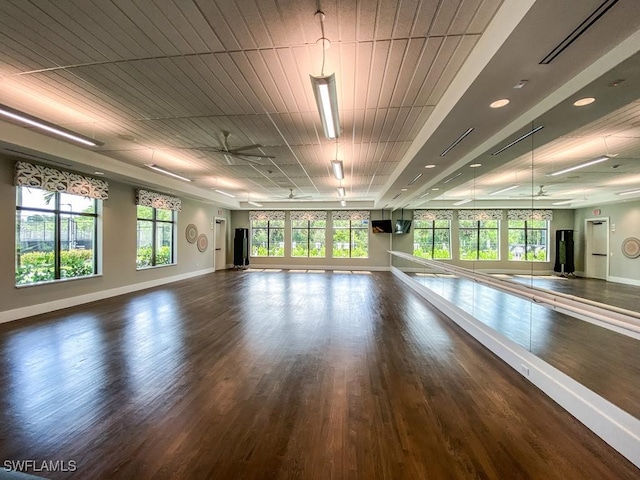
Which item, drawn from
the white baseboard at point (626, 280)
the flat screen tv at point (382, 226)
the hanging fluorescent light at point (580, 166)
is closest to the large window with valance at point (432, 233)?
the flat screen tv at point (382, 226)

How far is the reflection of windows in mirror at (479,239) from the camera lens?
5.40 meters

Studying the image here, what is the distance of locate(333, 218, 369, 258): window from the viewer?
1277cm

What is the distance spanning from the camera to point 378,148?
5246 millimetres

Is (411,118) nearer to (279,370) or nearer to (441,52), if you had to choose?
(441,52)

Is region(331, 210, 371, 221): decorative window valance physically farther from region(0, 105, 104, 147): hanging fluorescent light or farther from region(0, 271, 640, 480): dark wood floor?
region(0, 105, 104, 147): hanging fluorescent light

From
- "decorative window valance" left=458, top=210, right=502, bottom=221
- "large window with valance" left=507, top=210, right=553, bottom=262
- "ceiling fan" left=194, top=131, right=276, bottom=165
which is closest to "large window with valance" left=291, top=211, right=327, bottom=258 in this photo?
"decorative window valance" left=458, top=210, right=502, bottom=221

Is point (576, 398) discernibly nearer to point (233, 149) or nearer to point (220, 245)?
point (233, 149)

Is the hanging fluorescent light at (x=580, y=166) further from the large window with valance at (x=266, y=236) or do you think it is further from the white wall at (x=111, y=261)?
A: the large window with valance at (x=266, y=236)

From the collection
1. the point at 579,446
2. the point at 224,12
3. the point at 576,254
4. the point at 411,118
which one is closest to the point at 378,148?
the point at 411,118

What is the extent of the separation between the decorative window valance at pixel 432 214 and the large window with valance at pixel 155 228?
8163 millimetres

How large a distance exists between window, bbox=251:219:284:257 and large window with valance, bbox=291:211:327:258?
61cm

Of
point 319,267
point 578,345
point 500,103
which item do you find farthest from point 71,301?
point 319,267

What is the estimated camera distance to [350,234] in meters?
12.9

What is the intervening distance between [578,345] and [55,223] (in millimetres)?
8511
